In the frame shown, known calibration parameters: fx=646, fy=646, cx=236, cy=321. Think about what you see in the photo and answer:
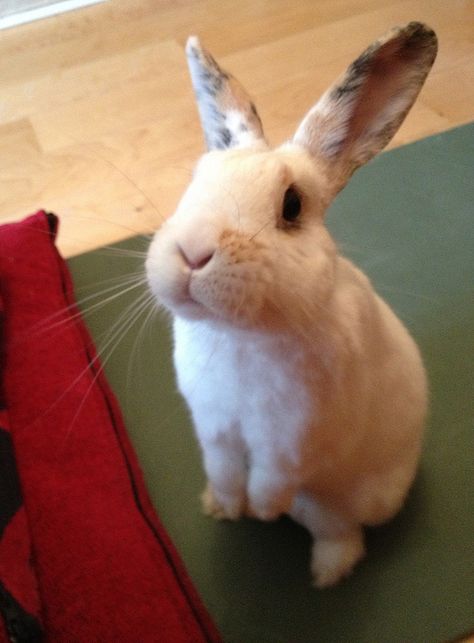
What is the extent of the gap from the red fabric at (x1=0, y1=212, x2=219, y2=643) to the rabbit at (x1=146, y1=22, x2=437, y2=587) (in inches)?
7.1

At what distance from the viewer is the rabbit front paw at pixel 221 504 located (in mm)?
999

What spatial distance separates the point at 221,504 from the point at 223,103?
621 millimetres

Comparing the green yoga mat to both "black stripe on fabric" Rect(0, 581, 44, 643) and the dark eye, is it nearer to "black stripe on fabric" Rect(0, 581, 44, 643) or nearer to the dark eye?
"black stripe on fabric" Rect(0, 581, 44, 643)

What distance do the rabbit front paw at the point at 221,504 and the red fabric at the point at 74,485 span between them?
0.34ft

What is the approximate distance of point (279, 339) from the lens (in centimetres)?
72

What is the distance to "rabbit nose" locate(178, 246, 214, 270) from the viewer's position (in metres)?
0.61

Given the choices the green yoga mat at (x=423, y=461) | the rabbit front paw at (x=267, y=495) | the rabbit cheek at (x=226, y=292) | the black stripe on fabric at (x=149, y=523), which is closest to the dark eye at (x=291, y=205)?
the rabbit cheek at (x=226, y=292)

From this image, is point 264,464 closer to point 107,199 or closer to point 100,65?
point 107,199

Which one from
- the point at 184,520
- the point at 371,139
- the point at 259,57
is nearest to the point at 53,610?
the point at 184,520

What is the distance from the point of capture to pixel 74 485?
107cm

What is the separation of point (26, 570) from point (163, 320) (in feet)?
2.06

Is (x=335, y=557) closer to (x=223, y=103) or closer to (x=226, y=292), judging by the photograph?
(x=226, y=292)

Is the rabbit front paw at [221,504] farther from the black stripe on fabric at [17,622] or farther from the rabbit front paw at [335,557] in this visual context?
the black stripe on fabric at [17,622]

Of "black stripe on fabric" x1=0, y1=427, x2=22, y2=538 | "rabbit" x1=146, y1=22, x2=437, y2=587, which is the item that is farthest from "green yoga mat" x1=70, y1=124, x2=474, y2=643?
"black stripe on fabric" x1=0, y1=427, x2=22, y2=538
